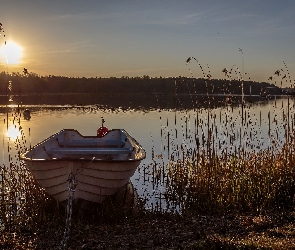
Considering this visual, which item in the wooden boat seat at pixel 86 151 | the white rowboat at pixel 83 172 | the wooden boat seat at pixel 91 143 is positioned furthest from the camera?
the wooden boat seat at pixel 91 143

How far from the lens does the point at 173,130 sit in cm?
2450

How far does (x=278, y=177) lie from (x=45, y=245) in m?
5.01

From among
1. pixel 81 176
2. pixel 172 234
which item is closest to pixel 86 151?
pixel 81 176

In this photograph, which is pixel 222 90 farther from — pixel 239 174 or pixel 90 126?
pixel 90 126

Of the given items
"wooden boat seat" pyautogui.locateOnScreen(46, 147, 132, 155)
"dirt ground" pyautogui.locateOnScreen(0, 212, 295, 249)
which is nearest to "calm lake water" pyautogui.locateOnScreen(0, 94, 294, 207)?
"wooden boat seat" pyautogui.locateOnScreen(46, 147, 132, 155)

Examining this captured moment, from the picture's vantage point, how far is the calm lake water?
35.3 feet

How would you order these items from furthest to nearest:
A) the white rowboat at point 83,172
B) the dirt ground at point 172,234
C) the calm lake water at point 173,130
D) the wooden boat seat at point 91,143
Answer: the wooden boat seat at point 91,143, the calm lake water at point 173,130, the white rowboat at point 83,172, the dirt ground at point 172,234

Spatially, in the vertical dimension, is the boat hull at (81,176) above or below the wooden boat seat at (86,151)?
below

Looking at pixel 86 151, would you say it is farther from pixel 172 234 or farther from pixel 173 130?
pixel 173 130

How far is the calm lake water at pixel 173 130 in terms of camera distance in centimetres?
1076

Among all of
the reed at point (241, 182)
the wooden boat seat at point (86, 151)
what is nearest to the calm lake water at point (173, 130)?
the reed at point (241, 182)

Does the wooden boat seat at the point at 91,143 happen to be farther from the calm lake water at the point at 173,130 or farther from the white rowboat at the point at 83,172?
the white rowboat at the point at 83,172

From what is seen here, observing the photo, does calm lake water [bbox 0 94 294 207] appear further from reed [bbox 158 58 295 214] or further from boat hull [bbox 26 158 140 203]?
boat hull [bbox 26 158 140 203]

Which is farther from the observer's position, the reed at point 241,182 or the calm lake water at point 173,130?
the calm lake water at point 173,130
